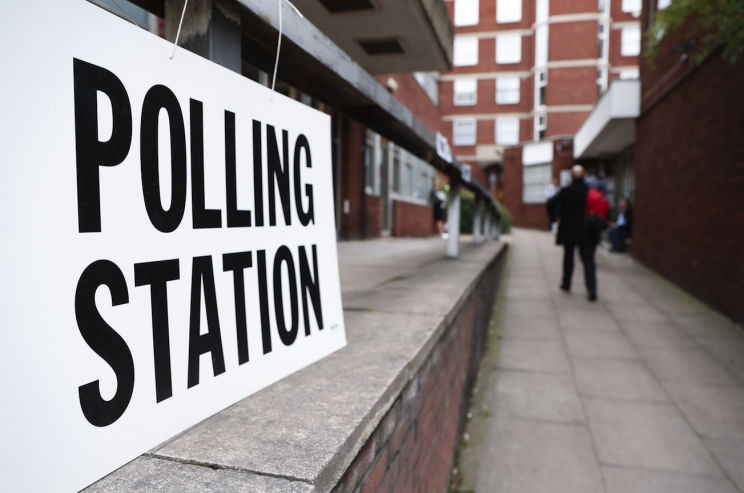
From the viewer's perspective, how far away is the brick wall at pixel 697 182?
5.60 meters

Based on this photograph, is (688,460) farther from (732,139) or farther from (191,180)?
(732,139)

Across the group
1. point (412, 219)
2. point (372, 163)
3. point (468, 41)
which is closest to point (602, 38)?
point (468, 41)

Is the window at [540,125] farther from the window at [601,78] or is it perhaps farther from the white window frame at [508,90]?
the window at [601,78]

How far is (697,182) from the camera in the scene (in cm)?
680

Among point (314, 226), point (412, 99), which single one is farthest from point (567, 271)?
point (412, 99)

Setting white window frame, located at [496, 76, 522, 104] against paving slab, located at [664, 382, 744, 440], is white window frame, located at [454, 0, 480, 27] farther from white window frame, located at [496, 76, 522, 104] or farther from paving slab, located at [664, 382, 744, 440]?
paving slab, located at [664, 382, 744, 440]

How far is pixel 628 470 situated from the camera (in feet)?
9.12

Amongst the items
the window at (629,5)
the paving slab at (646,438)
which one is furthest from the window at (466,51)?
the paving slab at (646,438)

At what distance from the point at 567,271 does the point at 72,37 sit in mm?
7106

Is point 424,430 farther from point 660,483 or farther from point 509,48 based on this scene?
point 509,48

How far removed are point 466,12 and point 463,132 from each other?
7.99 metres

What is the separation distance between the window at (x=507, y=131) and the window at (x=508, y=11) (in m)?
6.38

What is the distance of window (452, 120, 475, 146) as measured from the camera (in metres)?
31.9

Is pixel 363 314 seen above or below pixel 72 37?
below
